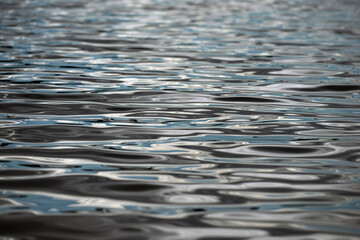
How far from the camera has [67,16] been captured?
1539 centimetres

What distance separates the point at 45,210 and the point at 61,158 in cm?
81

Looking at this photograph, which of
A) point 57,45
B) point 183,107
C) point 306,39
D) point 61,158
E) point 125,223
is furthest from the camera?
point 306,39

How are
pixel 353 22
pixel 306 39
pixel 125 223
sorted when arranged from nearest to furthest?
pixel 125 223
pixel 306 39
pixel 353 22

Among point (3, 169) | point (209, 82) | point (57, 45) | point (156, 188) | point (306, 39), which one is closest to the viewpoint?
point (156, 188)

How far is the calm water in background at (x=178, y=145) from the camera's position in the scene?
7.57 ft

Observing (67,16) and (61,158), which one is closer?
(61,158)

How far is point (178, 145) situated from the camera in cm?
347

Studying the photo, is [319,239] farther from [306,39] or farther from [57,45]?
[306,39]

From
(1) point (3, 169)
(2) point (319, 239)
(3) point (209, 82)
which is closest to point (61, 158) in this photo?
(1) point (3, 169)

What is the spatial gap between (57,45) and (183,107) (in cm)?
510

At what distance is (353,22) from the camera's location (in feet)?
47.2

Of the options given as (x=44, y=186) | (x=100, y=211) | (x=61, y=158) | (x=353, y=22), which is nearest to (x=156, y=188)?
(x=100, y=211)

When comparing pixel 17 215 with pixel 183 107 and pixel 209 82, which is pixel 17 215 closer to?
pixel 183 107

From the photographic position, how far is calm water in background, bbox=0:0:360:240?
2.31 m
